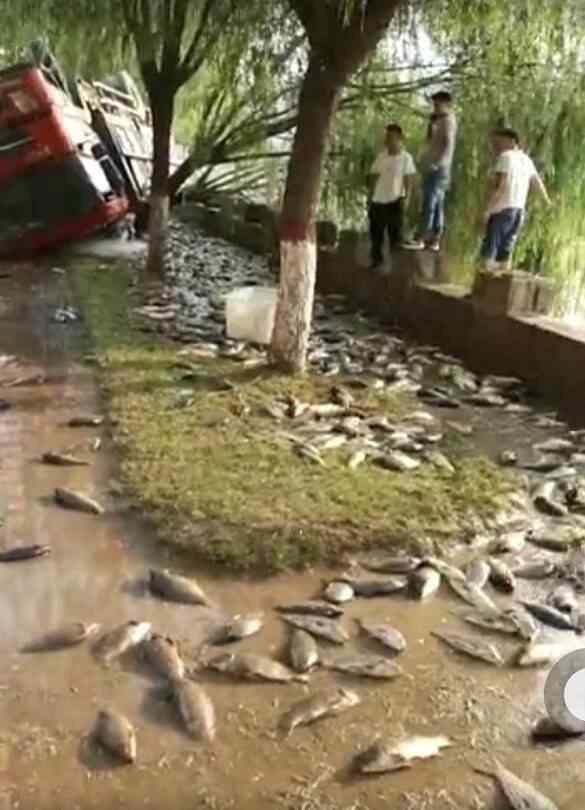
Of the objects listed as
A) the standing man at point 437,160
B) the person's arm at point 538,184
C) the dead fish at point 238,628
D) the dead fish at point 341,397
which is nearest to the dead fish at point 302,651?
the dead fish at point 238,628

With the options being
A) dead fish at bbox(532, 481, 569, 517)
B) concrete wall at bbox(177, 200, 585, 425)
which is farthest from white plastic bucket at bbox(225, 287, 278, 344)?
dead fish at bbox(532, 481, 569, 517)

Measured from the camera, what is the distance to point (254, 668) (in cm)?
335

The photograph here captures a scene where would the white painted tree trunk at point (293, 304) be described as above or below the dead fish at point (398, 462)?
above

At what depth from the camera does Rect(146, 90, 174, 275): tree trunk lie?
11.0m

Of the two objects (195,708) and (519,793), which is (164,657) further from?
(519,793)

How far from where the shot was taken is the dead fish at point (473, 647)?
11.6 ft

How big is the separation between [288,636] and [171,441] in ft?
6.69

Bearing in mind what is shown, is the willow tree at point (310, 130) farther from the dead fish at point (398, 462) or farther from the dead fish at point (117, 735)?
the dead fish at point (117, 735)

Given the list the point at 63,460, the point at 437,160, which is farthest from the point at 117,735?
the point at 437,160

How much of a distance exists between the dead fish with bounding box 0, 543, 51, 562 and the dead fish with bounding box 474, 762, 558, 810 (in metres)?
2.05

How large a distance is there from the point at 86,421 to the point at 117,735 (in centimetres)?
314

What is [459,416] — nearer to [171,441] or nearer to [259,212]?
[171,441]

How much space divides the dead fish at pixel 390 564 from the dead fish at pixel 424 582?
0.17 feet

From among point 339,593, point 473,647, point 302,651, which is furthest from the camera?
point 339,593
